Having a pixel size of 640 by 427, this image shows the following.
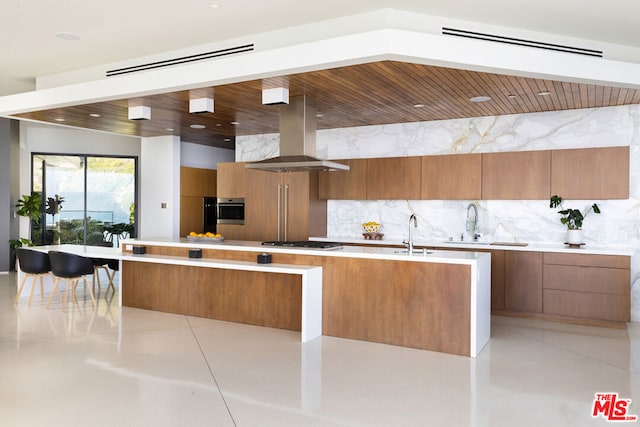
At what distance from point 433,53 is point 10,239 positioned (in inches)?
336

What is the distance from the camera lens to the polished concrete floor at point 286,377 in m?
3.04

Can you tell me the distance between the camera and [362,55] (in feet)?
12.8

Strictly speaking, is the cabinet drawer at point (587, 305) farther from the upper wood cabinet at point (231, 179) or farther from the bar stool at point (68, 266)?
the bar stool at point (68, 266)

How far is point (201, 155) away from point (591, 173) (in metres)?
6.43

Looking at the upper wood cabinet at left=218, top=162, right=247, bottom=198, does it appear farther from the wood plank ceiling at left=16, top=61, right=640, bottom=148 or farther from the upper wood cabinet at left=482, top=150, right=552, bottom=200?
the upper wood cabinet at left=482, top=150, right=552, bottom=200

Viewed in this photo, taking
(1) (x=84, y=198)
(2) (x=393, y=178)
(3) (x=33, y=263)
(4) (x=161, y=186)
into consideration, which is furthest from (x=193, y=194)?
(2) (x=393, y=178)

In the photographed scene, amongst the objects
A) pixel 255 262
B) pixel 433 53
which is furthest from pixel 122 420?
pixel 433 53

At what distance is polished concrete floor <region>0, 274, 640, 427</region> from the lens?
9.98ft

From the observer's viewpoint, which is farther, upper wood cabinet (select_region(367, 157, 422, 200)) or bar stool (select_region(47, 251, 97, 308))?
upper wood cabinet (select_region(367, 157, 422, 200))

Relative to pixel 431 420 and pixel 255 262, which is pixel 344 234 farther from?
pixel 431 420

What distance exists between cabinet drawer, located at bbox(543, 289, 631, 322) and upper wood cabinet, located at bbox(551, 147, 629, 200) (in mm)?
1132

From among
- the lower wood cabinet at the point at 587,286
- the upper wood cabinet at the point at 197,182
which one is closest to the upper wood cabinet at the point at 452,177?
the lower wood cabinet at the point at 587,286

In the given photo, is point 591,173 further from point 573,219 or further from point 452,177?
point 452,177
